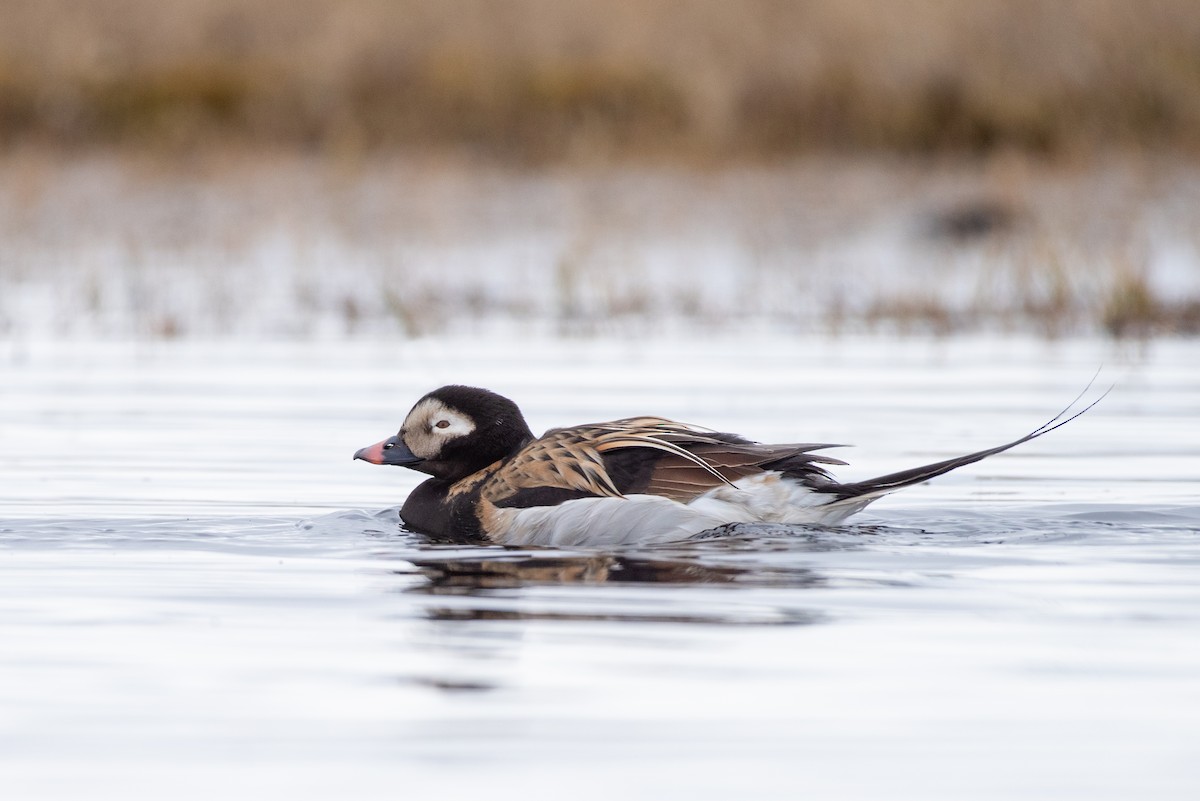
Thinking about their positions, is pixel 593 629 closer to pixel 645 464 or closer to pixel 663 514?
pixel 663 514

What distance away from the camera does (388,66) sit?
87.0ft

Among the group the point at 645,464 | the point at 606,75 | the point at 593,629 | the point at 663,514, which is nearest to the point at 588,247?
the point at 606,75

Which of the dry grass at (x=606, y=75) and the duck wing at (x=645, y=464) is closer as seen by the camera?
the duck wing at (x=645, y=464)

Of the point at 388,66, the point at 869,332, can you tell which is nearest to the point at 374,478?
the point at 869,332

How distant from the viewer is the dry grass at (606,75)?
2394cm

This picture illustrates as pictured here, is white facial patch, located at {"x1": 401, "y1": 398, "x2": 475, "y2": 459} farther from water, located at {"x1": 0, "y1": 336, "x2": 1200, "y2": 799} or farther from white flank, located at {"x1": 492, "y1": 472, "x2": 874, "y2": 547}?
white flank, located at {"x1": 492, "y1": 472, "x2": 874, "y2": 547}

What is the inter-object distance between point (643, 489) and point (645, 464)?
0.39 feet

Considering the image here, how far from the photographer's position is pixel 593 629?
17.9 ft

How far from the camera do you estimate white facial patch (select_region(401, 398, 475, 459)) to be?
797cm

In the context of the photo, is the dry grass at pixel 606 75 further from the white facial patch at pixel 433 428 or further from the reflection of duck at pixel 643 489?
the reflection of duck at pixel 643 489

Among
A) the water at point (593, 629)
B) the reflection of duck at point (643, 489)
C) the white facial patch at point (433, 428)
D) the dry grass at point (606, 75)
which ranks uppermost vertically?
the dry grass at point (606, 75)

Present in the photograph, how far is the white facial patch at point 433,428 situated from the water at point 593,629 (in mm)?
356

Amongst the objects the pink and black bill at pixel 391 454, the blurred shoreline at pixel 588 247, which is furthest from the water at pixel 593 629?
the blurred shoreline at pixel 588 247

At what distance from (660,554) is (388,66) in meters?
20.3
